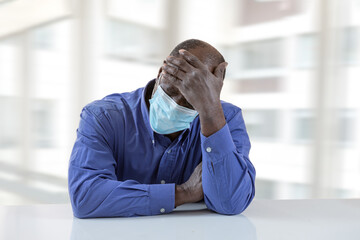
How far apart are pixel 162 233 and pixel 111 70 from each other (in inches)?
67.2

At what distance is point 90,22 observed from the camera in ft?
7.88

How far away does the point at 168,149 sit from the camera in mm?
1263

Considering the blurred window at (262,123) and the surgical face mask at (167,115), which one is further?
the blurred window at (262,123)

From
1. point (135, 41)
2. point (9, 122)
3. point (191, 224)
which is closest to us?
point (191, 224)

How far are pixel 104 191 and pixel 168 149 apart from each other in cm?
31

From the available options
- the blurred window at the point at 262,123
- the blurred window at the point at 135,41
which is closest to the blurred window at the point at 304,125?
the blurred window at the point at 262,123

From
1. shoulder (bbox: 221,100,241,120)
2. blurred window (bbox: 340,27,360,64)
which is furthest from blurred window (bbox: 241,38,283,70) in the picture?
shoulder (bbox: 221,100,241,120)

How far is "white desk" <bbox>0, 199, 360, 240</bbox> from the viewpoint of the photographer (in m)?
0.88

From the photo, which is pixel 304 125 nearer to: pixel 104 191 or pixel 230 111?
pixel 230 111

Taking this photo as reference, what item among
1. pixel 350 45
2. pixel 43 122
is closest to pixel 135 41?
pixel 43 122

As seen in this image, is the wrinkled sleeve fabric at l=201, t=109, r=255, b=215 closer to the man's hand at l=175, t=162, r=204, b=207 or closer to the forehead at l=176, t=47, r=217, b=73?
the man's hand at l=175, t=162, r=204, b=207

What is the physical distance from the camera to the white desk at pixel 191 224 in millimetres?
883

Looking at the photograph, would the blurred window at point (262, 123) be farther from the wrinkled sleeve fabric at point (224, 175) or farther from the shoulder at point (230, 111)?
the wrinkled sleeve fabric at point (224, 175)

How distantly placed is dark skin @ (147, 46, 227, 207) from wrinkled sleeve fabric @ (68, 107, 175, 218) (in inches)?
2.6
